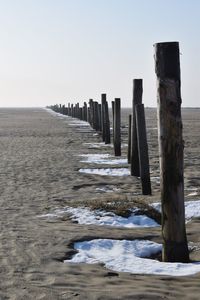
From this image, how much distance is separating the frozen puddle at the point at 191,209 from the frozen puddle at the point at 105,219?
63 cm

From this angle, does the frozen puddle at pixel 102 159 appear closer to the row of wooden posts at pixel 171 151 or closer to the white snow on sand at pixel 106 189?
the white snow on sand at pixel 106 189

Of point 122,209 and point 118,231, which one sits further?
point 122,209

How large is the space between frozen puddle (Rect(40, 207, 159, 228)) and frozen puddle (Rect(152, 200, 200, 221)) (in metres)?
0.63

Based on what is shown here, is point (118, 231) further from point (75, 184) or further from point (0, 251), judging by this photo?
point (75, 184)

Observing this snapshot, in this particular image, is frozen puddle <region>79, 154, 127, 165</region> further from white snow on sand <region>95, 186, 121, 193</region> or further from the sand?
white snow on sand <region>95, 186, 121, 193</region>

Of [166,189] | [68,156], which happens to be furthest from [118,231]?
[68,156]

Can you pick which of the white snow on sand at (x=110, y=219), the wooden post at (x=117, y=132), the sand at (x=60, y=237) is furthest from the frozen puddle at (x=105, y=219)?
the wooden post at (x=117, y=132)

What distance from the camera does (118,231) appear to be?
7164 millimetres

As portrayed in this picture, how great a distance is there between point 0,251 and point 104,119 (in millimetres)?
16791

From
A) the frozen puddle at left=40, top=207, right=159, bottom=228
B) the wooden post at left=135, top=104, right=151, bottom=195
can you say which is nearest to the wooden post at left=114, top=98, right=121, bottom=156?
the wooden post at left=135, top=104, right=151, bottom=195

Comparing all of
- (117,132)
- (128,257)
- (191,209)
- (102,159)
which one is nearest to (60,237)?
(128,257)

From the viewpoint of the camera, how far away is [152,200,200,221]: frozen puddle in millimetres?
8053

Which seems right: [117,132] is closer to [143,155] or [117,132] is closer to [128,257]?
[143,155]

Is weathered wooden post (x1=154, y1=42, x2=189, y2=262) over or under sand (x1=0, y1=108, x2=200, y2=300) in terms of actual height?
over
